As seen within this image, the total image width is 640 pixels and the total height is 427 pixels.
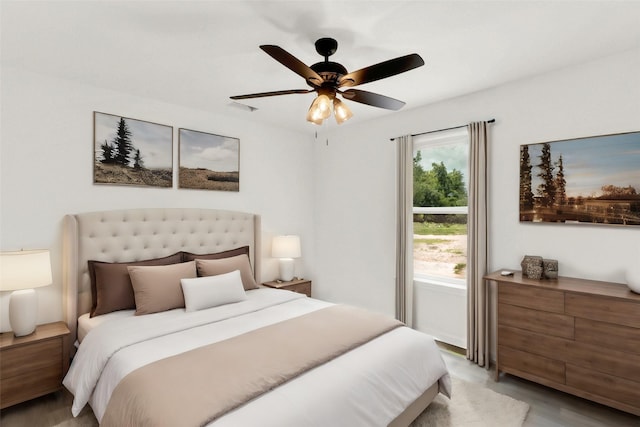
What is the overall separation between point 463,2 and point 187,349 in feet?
8.45

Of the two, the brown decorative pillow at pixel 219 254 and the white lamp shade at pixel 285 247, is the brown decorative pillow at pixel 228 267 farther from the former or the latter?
the white lamp shade at pixel 285 247

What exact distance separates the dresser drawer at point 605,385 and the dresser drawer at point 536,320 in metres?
0.25

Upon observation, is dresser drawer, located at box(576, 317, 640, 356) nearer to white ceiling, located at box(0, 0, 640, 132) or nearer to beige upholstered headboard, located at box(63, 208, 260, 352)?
white ceiling, located at box(0, 0, 640, 132)

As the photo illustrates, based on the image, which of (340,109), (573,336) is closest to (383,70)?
(340,109)

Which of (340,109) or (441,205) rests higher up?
(340,109)

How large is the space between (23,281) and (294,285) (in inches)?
99.9

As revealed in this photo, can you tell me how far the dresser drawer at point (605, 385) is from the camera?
212 centimetres

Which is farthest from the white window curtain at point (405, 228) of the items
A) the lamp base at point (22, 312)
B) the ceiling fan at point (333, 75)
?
the lamp base at point (22, 312)

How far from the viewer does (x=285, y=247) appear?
4.10 metres

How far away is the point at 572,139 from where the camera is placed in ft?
8.66

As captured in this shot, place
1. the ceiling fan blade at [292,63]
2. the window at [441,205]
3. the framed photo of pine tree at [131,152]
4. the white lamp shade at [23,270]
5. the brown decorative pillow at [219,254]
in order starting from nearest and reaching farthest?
1. the ceiling fan blade at [292,63]
2. the white lamp shade at [23,270]
3. the framed photo of pine tree at [131,152]
4. the brown decorative pillow at [219,254]
5. the window at [441,205]

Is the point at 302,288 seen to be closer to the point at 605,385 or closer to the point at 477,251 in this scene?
the point at 477,251

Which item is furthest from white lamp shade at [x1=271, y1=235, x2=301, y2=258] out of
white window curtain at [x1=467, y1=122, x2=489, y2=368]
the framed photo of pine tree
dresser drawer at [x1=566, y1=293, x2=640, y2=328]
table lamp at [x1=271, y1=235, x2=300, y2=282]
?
dresser drawer at [x1=566, y1=293, x2=640, y2=328]

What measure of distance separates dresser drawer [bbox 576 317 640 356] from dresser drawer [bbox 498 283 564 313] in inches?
6.3
